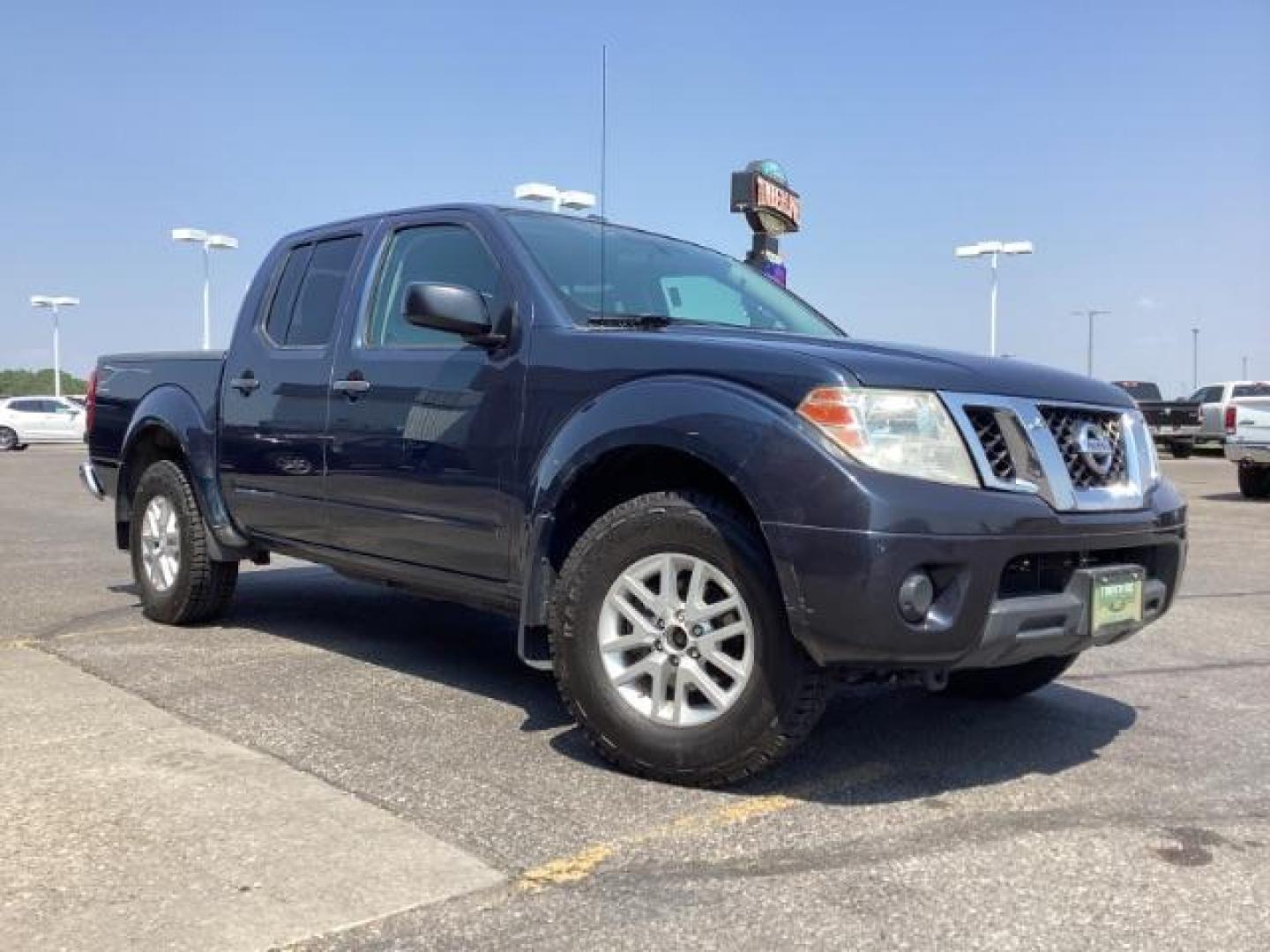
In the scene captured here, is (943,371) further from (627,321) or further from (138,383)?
(138,383)

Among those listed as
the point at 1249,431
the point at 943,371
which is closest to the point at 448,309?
the point at 943,371

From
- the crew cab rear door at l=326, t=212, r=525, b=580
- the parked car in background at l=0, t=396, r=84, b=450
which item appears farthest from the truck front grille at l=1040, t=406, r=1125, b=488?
the parked car in background at l=0, t=396, r=84, b=450

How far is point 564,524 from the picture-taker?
3932mm

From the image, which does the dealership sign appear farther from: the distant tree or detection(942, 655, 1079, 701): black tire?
the distant tree

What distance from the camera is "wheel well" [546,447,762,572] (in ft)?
11.7

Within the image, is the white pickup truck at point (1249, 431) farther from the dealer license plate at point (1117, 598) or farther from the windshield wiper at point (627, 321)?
the windshield wiper at point (627, 321)

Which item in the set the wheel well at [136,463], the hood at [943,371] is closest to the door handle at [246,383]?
the wheel well at [136,463]

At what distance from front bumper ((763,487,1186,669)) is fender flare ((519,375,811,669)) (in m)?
0.07

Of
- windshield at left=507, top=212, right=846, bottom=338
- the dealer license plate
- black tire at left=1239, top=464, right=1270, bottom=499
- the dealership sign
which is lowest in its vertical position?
black tire at left=1239, top=464, right=1270, bottom=499

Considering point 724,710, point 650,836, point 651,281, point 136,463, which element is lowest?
point 650,836

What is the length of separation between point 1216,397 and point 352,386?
29745 mm

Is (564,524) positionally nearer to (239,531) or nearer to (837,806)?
(837,806)

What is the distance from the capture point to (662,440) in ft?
11.6

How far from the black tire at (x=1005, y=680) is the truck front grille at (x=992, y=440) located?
4.55 feet
